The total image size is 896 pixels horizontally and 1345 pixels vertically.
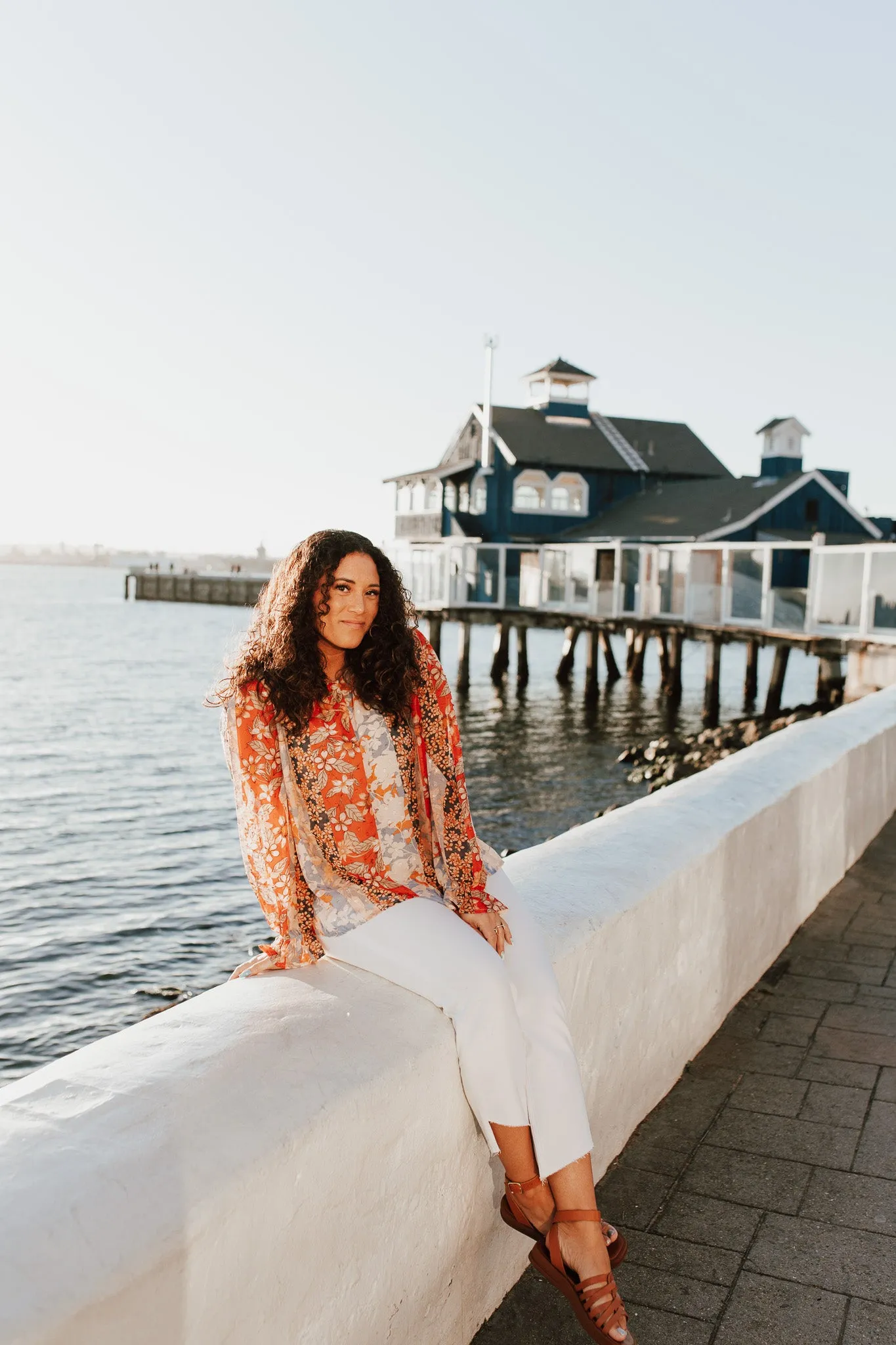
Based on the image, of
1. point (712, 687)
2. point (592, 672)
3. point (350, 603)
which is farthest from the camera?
point (592, 672)

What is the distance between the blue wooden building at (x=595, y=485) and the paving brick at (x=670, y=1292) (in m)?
30.7

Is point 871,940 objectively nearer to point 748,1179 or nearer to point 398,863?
point 748,1179

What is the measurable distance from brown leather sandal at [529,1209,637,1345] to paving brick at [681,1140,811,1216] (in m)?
0.68

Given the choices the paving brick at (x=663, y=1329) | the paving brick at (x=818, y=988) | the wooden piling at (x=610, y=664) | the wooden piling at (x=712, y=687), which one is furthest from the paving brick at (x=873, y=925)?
the wooden piling at (x=610, y=664)

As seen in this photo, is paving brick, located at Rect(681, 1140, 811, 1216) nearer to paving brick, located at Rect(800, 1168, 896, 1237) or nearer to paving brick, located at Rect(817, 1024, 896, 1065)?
paving brick, located at Rect(800, 1168, 896, 1237)

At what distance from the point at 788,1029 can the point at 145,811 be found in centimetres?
1433

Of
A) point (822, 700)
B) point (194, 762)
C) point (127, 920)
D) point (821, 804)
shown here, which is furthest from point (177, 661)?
point (821, 804)

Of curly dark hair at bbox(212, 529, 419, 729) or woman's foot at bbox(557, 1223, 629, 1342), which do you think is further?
curly dark hair at bbox(212, 529, 419, 729)

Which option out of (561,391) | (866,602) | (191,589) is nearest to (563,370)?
(561,391)

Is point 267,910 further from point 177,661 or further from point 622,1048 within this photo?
point 177,661

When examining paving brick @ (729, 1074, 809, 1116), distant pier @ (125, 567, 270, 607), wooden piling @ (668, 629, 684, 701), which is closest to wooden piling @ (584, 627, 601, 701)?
wooden piling @ (668, 629, 684, 701)

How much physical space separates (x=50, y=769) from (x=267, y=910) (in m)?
20.0

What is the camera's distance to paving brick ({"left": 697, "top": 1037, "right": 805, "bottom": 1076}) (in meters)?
3.50

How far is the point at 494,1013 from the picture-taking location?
2.15 m
